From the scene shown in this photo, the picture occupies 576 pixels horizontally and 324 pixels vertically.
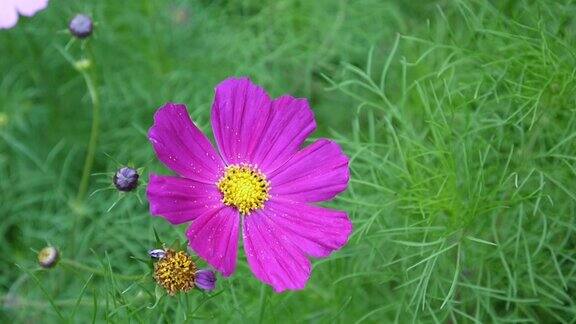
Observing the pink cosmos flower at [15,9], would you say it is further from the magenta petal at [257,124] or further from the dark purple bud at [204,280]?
the dark purple bud at [204,280]

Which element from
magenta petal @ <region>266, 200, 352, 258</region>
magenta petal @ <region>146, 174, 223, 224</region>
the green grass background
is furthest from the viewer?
the green grass background

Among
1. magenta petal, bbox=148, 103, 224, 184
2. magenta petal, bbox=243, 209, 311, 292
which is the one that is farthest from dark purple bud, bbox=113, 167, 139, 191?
magenta petal, bbox=243, 209, 311, 292

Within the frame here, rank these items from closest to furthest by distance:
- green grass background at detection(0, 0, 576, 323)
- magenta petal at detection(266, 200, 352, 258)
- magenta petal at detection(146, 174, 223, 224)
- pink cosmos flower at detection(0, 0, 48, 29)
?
1. magenta petal at detection(146, 174, 223, 224)
2. magenta petal at detection(266, 200, 352, 258)
3. green grass background at detection(0, 0, 576, 323)
4. pink cosmos flower at detection(0, 0, 48, 29)

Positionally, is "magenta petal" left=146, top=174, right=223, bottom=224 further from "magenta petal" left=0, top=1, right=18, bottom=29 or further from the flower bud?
"magenta petal" left=0, top=1, right=18, bottom=29

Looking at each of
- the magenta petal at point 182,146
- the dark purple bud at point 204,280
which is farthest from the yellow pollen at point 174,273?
the magenta petal at point 182,146

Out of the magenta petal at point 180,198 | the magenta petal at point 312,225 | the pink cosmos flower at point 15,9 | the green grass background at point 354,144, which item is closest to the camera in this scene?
the magenta petal at point 180,198

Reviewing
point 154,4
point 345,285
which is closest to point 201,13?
point 154,4
